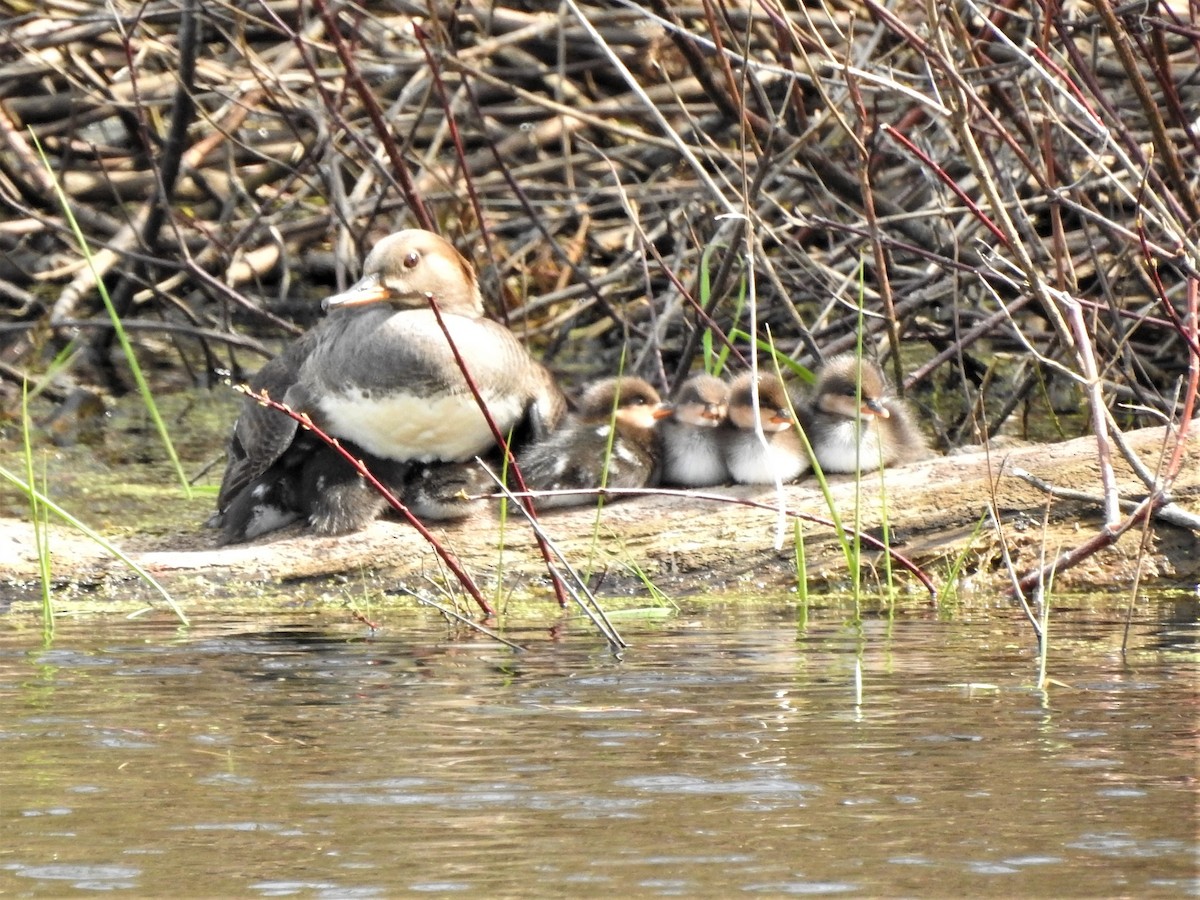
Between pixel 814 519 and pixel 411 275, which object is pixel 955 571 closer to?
pixel 814 519

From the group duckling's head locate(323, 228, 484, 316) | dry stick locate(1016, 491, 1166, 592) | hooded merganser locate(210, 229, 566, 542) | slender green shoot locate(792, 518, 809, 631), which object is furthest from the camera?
duckling's head locate(323, 228, 484, 316)

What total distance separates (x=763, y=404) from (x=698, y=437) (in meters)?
0.19

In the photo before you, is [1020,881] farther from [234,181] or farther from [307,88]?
[307,88]

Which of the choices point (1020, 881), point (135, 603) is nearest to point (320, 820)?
point (1020, 881)

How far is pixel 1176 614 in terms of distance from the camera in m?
4.37

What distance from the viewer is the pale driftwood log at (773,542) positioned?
4781mm

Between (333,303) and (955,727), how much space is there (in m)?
2.39

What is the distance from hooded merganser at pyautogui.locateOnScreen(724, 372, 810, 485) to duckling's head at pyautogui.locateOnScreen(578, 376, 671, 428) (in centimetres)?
21

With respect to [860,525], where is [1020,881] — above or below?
below

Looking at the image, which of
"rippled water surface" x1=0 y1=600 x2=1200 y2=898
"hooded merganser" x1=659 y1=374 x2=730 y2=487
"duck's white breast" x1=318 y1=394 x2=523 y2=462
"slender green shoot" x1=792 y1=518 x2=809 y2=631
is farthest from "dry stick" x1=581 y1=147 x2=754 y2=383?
"rippled water surface" x1=0 y1=600 x2=1200 y2=898

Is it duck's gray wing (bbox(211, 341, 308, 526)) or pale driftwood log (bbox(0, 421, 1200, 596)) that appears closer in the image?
pale driftwood log (bbox(0, 421, 1200, 596))

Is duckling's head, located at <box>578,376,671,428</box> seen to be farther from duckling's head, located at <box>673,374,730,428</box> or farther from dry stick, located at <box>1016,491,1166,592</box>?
dry stick, located at <box>1016,491,1166,592</box>

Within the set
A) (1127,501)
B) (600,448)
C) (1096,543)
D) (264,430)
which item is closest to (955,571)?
(1096,543)

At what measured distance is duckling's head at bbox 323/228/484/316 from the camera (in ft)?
17.3
